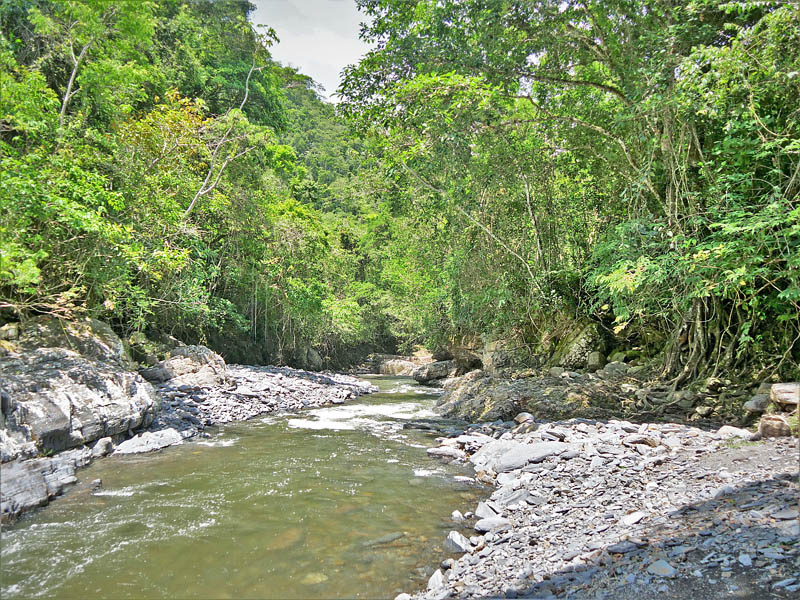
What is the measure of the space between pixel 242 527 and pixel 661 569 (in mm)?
3380

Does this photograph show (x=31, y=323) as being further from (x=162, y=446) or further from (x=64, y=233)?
(x=162, y=446)

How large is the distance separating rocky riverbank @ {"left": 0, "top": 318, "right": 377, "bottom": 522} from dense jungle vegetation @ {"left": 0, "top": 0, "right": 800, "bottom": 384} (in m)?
0.74

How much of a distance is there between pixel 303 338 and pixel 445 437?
48.9ft

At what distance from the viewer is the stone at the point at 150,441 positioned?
6.63 m

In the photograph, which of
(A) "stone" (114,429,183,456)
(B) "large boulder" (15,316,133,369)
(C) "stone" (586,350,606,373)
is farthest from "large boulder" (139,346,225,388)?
(C) "stone" (586,350,606,373)

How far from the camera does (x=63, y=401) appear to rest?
6.07 meters

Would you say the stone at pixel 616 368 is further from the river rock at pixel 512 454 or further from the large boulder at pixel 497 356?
the river rock at pixel 512 454

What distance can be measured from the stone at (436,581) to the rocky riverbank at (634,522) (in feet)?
0.05

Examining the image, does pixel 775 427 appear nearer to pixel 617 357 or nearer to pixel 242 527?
pixel 242 527

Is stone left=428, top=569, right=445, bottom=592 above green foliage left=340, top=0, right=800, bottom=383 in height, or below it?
below

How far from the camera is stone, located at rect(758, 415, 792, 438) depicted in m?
4.85

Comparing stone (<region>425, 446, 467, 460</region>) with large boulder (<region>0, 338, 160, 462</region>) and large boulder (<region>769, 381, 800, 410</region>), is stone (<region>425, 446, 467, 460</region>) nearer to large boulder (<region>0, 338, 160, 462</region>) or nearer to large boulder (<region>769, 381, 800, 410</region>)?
large boulder (<region>769, 381, 800, 410</region>)

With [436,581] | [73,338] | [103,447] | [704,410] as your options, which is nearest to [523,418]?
[704,410]

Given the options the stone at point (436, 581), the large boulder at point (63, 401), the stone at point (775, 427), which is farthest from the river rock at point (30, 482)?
the stone at point (775, 427)
